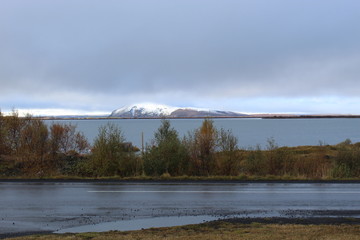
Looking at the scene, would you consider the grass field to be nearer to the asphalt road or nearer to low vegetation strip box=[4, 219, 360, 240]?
low vegetation strip box=[4, 219, 360, 240]

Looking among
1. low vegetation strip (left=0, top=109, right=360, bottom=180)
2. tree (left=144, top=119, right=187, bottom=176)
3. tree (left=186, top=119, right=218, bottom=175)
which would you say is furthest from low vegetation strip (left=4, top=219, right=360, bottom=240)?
tree (left=186, top=119, right=218, bottom=175)

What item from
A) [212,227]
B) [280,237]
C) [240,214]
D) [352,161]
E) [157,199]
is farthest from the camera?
[352,161]

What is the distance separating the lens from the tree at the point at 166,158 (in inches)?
895

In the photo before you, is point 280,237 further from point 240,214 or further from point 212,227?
point 240,214

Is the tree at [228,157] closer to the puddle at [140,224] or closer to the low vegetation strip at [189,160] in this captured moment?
the low vegetation strip at [189,160]

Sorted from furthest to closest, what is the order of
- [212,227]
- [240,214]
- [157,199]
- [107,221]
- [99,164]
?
[99,164]
[157,199]
[240,214]
[107,221]
[212,227]

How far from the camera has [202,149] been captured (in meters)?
24.1

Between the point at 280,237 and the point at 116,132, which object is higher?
the point at 116,132

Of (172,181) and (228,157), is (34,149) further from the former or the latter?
(228,157)

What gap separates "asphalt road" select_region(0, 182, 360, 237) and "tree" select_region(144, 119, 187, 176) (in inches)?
222

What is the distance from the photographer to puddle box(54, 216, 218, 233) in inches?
383

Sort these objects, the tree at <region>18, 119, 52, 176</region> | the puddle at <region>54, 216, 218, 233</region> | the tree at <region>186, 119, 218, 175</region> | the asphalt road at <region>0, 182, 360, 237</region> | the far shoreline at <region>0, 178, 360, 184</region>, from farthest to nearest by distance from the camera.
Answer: the tree at <region>18, 119, 52, 176</region> < the tree at <region>186, 119, 218, 175</region> < the far shoreline at <region>0, 178, 360, 184</region> < the asphalt road at <region>0, 182, 360, 237</region> < the puddle at <region>54, 216, 218, 233</region>

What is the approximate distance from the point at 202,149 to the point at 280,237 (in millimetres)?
15493

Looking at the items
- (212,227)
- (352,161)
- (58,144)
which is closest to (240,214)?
(212,227)
